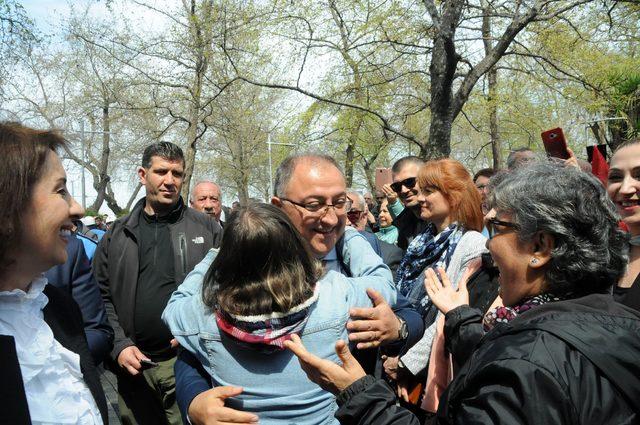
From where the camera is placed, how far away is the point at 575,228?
1.86 m

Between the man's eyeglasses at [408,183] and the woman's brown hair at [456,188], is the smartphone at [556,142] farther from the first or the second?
the man's eyeglasses at [408,183]

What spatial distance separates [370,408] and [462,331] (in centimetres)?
83

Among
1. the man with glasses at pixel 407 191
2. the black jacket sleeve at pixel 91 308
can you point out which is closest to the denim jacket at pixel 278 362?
the black jacket sleeve at pixel 91 308

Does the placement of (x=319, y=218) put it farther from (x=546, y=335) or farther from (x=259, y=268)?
(x=546, y=335)

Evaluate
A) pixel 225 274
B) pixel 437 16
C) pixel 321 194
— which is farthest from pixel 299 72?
pixel 225 274

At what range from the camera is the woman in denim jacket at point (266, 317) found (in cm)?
189

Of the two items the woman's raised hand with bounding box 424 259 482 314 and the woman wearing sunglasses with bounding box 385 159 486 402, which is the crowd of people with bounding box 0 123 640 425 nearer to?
the woman's raised hand with bounding box 424 259 482 314

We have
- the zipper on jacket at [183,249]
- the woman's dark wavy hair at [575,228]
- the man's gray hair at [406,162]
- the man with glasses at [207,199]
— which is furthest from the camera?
the man with glasses at [207,199]

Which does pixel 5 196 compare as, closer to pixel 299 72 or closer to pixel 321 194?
pixel 321 194

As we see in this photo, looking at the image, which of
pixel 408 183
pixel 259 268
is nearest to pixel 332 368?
pixel 259 268

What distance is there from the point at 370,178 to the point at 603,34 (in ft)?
43.0

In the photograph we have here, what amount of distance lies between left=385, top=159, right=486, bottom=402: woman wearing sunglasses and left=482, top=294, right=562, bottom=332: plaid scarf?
83 centimetres

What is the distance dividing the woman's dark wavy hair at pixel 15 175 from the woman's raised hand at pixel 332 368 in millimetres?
850

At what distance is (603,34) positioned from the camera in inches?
385
